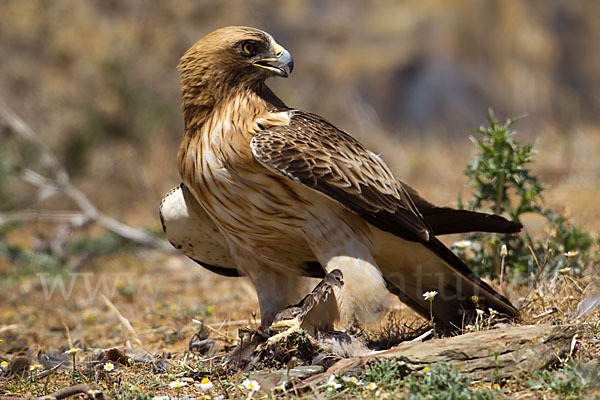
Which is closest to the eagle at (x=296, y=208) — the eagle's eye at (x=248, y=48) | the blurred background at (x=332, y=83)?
the eagle's eye at (x=248, y=48)

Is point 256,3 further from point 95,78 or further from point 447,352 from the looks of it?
point 447,352

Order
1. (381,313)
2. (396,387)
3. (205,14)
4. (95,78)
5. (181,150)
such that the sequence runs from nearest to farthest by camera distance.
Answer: (396,387) → (381,313) → (181,150) → (95,78) → (205,14)

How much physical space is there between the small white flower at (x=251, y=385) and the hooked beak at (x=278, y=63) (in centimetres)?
183

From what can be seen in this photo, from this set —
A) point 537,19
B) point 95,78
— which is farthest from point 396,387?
point 537,19

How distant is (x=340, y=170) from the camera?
11.4ft

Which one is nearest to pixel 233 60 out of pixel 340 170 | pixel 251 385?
pixel 340 170

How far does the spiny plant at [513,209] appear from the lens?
A: 446 centimetres

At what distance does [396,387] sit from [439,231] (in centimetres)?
150

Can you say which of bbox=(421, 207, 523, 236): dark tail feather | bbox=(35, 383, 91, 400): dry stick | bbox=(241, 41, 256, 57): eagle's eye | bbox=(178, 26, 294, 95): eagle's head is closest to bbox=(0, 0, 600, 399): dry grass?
bbox=(35, 383, 91, 400): dry stick

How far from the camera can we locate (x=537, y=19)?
1360 cm

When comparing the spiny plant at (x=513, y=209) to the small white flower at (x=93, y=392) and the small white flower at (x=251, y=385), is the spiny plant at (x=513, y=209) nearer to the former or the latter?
the small white flower at (x=251, y=385)

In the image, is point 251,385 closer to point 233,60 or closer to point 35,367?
point 35,367

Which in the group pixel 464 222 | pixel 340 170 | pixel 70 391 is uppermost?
pixel 340 170

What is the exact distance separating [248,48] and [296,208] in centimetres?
107
